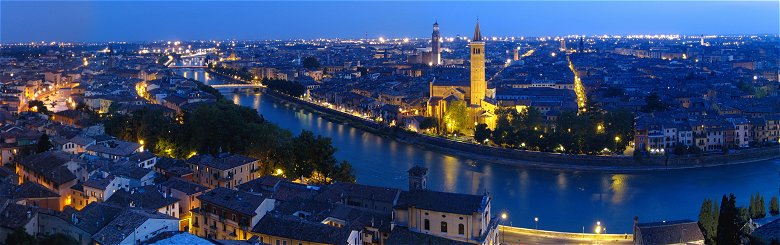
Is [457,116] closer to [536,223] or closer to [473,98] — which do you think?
[473,98]

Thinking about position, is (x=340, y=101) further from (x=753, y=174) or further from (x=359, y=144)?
(x=753, y=174)

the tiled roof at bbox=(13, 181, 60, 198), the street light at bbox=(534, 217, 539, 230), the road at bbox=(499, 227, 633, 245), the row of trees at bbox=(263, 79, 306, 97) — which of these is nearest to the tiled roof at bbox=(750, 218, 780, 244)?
the road at bbox=(499, 227, 633, 245)

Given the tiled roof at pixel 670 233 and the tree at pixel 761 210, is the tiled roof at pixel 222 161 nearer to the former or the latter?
the tiled roof at pixel 670 233

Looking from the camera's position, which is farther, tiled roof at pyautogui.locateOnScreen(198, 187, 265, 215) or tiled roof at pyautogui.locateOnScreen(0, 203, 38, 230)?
tiled roof at pyautogui.locateOnScreen(198, 187, 265, 215)

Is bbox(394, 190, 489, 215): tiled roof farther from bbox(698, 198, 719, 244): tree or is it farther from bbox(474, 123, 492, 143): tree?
bbox(474, 123, 492, 143): tree

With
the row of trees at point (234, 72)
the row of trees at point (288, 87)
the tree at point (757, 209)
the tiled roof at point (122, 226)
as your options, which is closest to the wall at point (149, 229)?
the tiled roof at point (122, 226)

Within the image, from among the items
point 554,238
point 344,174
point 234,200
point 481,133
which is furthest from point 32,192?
point 481,133

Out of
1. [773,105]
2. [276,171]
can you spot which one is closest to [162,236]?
[276,171]
